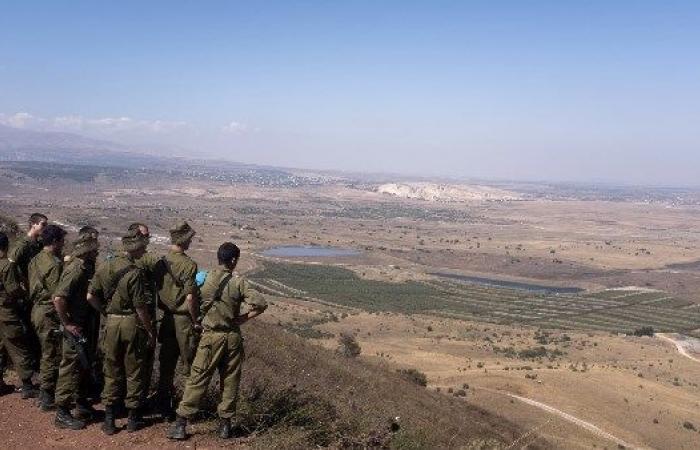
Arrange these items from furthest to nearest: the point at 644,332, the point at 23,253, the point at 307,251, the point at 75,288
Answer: the point at 307,251 < the point at 644,332 < the point at 23,253 < the point at 75,288

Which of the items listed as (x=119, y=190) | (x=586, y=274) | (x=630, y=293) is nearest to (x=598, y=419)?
(x=630, y=293)

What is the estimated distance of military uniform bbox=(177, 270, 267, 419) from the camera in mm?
6684

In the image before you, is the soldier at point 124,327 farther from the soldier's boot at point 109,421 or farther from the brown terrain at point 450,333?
the brown terrain at point 450,333

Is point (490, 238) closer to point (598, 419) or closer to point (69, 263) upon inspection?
point (598, 419)

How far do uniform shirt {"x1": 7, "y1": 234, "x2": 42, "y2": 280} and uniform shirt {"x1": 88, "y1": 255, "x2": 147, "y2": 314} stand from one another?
1681 millimetres

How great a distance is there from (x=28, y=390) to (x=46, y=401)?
1.88 feet

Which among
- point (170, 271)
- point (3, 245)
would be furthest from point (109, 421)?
point (3, 245)

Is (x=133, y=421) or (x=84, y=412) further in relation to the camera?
(x=84, y=412)

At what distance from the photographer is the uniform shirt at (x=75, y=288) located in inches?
274

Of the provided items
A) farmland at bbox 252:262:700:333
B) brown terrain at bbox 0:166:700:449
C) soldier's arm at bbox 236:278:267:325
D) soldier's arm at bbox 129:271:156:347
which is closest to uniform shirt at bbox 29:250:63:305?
soldier's arm at bbox 129:271:156:347

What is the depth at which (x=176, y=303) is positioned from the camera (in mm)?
7105

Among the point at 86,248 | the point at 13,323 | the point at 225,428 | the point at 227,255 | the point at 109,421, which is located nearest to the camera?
the point at 227,255

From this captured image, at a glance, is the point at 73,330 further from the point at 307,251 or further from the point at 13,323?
the point at 307,251

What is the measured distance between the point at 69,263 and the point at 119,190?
196938 millimetres
